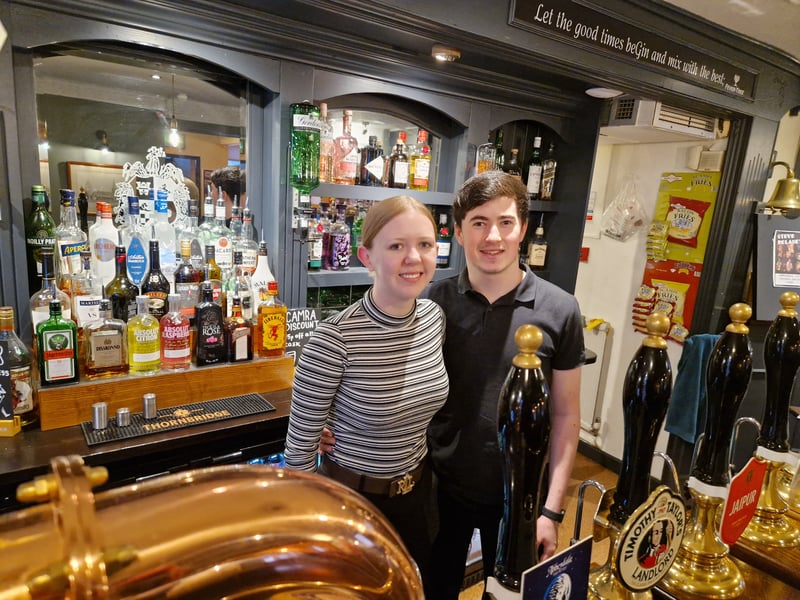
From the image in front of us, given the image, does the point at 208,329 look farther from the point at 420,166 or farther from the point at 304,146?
the point at 420,166

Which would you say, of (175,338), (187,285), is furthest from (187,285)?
(175,338)

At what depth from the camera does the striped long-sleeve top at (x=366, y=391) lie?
1.15m

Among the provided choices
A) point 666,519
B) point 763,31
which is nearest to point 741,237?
point 763,31

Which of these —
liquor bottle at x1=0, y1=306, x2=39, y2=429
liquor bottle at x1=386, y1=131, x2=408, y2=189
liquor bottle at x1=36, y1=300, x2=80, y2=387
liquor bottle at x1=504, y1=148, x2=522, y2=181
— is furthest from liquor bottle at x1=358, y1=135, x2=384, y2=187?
liquor bottle at x1=0, y1=306, x2=39, y2=429

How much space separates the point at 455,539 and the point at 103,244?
1397 mm

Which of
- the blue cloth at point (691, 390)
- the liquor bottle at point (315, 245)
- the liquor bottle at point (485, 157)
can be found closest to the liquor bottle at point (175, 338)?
the liquor bottle at point (315, 245)

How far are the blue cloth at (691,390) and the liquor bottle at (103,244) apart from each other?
8.89 feet

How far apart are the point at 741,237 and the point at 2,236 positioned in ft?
10.8

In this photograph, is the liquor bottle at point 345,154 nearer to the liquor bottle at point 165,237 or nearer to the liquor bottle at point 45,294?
the liquor bottle at point 165,237

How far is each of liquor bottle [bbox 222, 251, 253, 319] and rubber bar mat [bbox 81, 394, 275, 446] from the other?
0.29 meters

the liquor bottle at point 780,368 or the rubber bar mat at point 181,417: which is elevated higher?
the liquor bottle at point 780,368

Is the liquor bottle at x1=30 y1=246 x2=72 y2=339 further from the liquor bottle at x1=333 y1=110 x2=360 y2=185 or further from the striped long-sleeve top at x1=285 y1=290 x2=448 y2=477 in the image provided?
the liquor bottle at x1=333 y1=110 x2=360 y2=185

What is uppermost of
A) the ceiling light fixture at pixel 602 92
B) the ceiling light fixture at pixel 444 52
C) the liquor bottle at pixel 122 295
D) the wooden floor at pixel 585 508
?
the ceiling light fixture at pixel 602 92

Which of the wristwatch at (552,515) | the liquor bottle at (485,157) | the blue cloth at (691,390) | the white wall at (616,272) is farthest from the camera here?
the white wall at (616,272)
